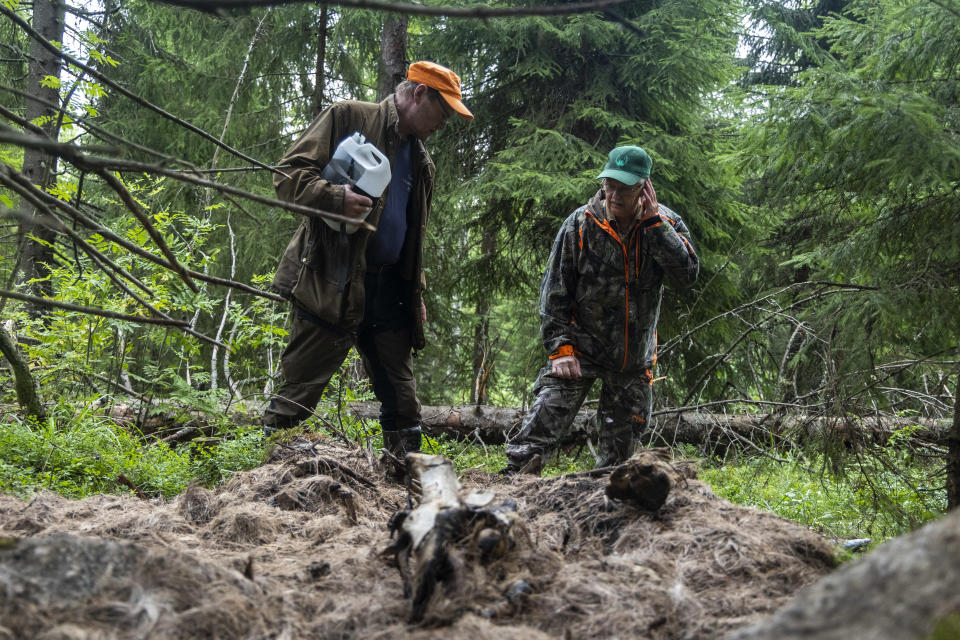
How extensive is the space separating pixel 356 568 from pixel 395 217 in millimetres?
2659

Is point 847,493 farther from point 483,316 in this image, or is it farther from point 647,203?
point 483,316

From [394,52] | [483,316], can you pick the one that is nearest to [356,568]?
[394,52]

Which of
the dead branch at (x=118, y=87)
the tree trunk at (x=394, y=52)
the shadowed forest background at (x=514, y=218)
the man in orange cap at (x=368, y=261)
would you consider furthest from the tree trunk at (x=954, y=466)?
the tree trunk at (x=394, y=52)

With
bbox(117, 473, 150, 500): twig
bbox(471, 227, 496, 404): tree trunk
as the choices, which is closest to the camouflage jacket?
bbox(117, 473, 150, 500): twig

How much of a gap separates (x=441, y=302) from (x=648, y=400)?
234 inches

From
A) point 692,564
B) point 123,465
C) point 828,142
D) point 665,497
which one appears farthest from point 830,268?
point 123,465

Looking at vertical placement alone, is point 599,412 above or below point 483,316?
below

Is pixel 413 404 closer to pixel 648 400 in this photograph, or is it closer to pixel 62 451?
pixel 648 400

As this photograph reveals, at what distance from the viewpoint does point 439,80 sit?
4.40 metres

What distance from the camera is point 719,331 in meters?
8.60

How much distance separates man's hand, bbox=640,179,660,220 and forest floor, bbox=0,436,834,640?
1911mm

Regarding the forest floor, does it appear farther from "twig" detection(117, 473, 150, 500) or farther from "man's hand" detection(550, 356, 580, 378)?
"man's hand" detection(550, 356, 580, 378)

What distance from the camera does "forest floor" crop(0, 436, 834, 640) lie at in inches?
71.9

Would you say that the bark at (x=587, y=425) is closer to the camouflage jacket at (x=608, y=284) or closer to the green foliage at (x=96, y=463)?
the green foliage at (x=96, y=463)
